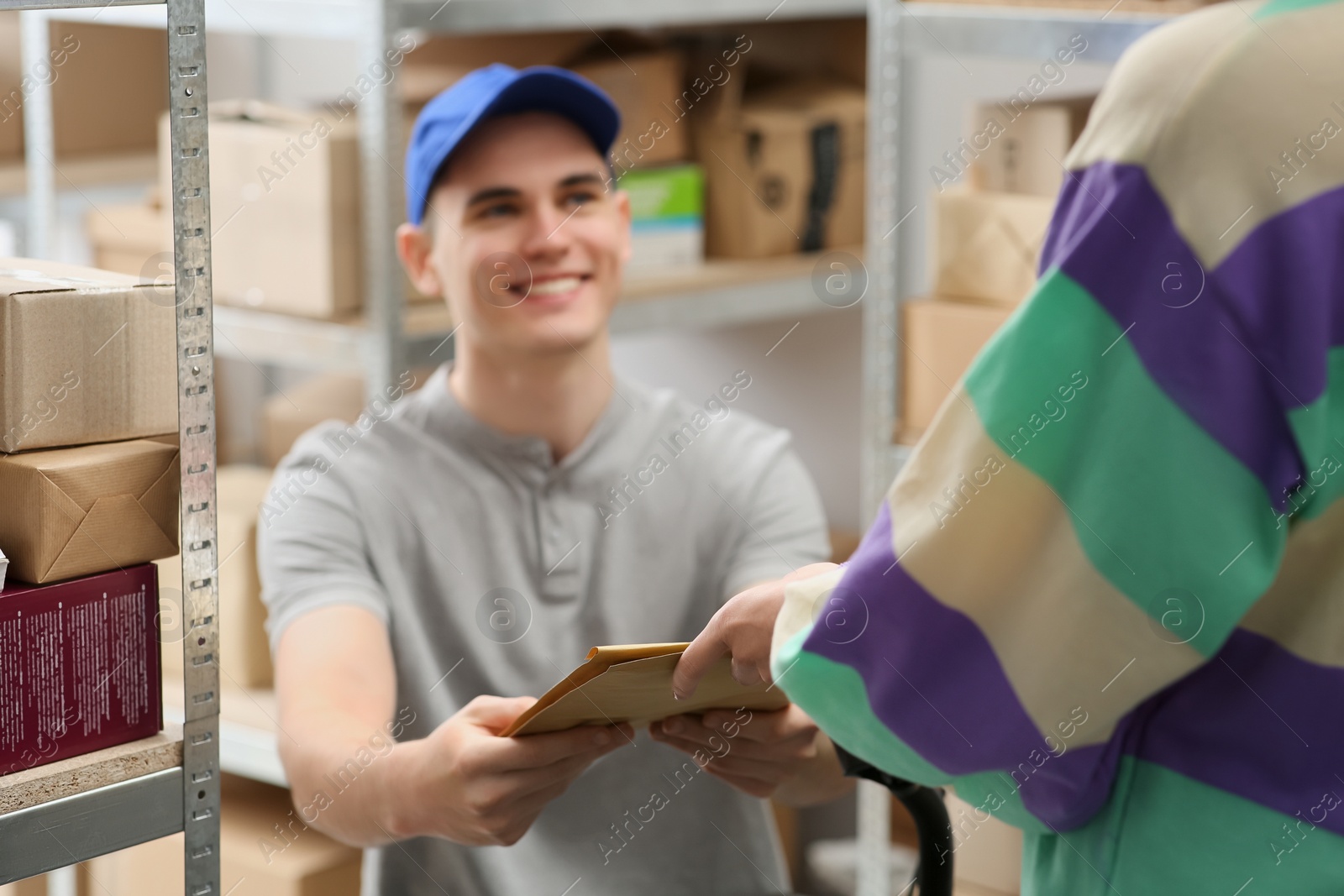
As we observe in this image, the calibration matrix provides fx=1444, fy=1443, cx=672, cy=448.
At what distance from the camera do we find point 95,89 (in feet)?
7.90

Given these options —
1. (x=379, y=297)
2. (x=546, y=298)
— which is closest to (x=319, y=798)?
(x=546, y=298)

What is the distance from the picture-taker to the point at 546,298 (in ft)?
4.84

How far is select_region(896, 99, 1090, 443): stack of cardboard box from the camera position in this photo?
1694 mm

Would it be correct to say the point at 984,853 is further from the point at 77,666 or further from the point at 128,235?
the point at 128,235

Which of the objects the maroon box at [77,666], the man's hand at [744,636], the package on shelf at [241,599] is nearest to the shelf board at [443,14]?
the package on shelf at [241,599]

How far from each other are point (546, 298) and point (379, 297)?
0.38m

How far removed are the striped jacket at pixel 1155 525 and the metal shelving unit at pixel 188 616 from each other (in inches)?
16.1

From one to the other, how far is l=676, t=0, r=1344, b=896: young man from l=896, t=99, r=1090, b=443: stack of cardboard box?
997 mm

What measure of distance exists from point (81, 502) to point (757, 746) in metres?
0.57

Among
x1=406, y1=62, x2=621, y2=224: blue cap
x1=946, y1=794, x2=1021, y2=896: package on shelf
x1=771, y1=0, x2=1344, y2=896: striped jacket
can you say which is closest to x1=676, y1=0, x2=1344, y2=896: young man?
x1=771, y1=0, x2=1344, y2=896: striped jacket

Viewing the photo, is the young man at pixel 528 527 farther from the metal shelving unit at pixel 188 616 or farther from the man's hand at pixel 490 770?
the metal shelving unit at pixel 188 616

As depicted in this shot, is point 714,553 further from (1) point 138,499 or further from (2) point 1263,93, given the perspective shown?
(2) point 1263,93

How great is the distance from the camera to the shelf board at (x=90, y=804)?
0.87 meters

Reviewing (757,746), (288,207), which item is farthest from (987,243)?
(288,207)
